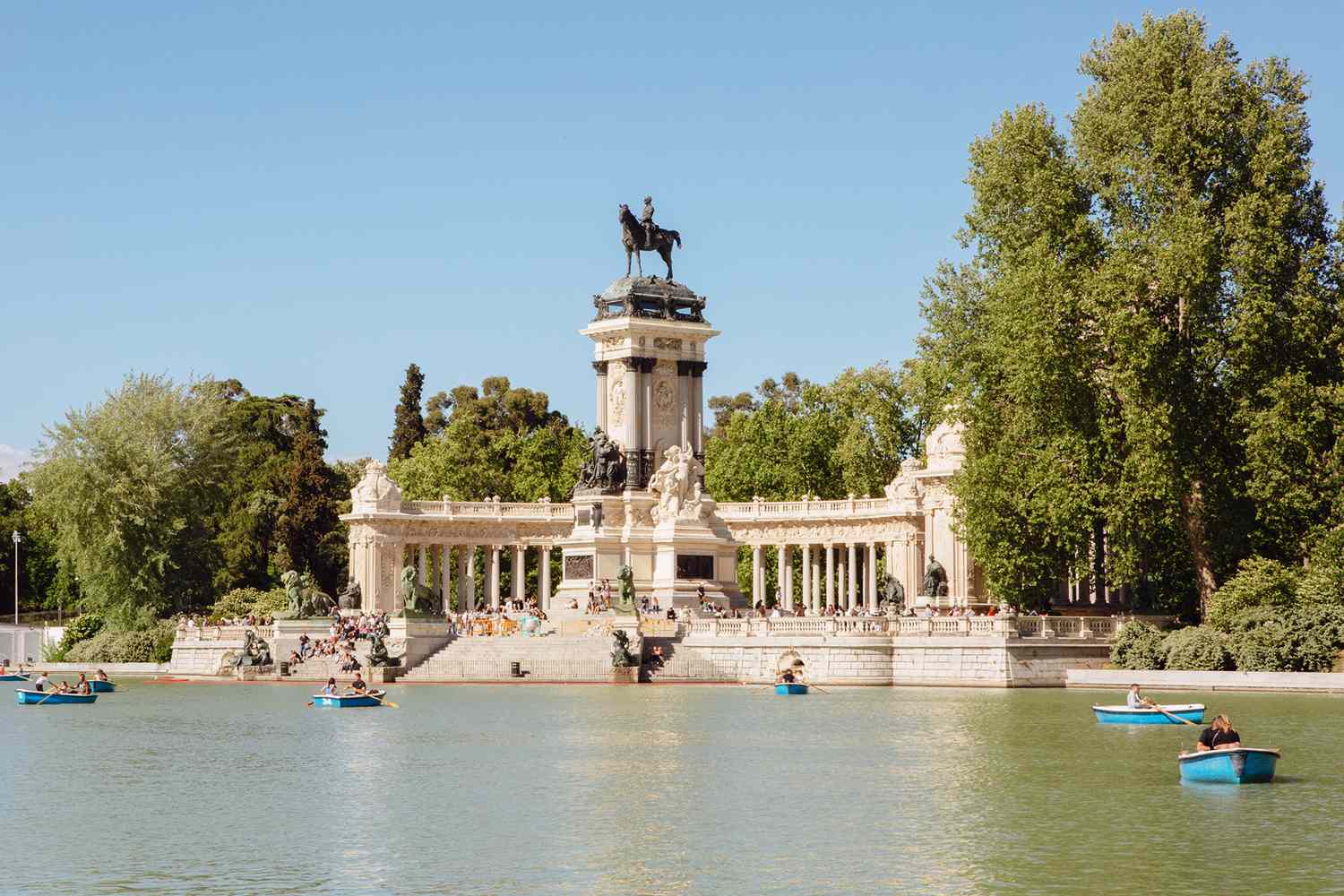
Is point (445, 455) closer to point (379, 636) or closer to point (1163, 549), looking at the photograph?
point (379, 636)

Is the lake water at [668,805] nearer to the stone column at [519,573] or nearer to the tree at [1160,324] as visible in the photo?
the tree at [1160,324]

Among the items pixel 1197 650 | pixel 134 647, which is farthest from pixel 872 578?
pixel 1197 650

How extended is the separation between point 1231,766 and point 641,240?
54559mm

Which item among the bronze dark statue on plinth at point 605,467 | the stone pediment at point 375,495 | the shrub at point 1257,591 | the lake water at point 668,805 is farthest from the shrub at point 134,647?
the shrub at point 1257,591

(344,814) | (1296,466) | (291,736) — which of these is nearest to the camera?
(344,814)

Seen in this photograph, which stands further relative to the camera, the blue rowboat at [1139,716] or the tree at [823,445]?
the tree at [823,445]

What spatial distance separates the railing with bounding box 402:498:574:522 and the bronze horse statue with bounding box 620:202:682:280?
14.2 metres

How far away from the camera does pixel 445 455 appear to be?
114 m

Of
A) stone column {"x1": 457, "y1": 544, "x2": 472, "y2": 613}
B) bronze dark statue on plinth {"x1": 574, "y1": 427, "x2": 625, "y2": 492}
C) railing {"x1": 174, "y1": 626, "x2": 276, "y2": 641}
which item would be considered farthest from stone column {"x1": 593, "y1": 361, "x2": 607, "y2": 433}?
railing {"x1": 174, "y1": 626, "x2": 276, "y2": 641}

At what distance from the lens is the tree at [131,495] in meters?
87.4

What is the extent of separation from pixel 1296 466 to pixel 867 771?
28.0 m

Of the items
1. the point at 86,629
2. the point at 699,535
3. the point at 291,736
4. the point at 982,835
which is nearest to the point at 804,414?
the point at 699,535

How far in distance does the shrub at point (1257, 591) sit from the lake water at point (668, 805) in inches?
297

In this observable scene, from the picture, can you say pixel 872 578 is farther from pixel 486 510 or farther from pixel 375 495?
pixel 375 495
